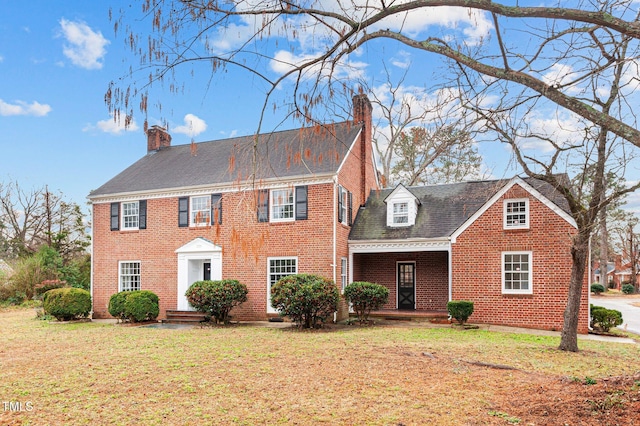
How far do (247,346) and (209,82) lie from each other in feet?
26.3

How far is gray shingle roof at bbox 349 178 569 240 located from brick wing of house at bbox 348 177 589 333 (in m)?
0.04

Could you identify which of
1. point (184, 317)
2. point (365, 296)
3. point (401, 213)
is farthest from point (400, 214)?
point (184, 317)

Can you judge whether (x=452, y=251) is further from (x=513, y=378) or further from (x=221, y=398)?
(x=221, y=398)

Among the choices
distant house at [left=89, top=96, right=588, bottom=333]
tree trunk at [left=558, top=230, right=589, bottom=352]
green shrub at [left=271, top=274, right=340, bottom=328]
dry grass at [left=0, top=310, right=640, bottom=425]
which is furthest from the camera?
distant house at [left=89, top=96, right=588, bottom=333]

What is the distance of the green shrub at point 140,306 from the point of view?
17.5 m

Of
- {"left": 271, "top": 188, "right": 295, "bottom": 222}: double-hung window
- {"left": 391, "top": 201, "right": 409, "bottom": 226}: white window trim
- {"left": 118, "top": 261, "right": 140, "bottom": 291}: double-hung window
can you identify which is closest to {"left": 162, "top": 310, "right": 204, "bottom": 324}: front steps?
{"left": 118, "top": 261, "right": 140, "bottom": 291}: double-hung window

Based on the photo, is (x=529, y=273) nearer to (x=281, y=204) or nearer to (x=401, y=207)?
(x=401, y=207)

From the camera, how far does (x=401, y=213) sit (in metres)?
18.8

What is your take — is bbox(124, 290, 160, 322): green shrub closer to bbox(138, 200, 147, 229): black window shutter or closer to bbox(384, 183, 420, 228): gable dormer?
bbox(138, 200, 147, 229): black window shutter

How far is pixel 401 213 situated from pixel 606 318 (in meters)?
7.80

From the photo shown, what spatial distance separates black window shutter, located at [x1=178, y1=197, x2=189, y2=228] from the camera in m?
19.2

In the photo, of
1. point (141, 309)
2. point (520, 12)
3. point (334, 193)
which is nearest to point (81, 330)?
point (141, 309)

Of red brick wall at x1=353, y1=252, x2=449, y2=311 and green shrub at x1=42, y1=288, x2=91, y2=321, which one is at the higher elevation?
red brick wall at x1=353, y1=252, x2=449, y2=311

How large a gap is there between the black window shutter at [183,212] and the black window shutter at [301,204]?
4.93 m
